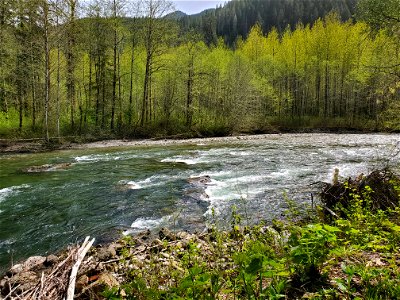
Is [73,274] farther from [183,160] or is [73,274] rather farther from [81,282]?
[183,160]

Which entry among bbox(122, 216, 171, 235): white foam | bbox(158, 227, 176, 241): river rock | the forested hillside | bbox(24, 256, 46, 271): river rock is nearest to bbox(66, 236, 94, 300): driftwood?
bbox(24, 256, 46, 271): river rock

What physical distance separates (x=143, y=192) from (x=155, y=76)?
2647 centimetres

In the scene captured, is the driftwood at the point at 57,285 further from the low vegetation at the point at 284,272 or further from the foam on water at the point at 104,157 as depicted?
the foam on water at the point at 104,157

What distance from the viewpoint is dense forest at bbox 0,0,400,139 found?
23266mm

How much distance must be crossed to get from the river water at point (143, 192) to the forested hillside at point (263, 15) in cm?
10257

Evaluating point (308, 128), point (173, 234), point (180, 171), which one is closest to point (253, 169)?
point (180, 171)

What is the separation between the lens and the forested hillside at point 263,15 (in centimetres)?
11788

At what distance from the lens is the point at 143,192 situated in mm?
10422

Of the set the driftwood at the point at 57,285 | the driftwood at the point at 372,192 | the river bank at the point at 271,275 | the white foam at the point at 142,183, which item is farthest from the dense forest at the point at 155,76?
the driftwood at the point at 57,285

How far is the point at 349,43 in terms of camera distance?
126 feet

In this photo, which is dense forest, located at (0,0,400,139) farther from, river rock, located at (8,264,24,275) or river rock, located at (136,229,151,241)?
river rock, located at (8,264,24,275)

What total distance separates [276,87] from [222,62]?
36.6ft

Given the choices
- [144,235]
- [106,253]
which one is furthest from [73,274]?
[144,235]

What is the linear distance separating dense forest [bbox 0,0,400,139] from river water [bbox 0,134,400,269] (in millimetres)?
4490
